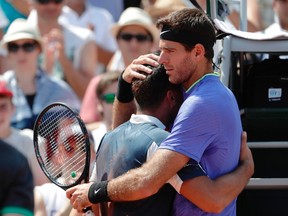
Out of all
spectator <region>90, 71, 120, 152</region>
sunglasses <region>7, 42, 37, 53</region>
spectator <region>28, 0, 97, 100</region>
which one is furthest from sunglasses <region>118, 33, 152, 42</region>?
sunglasses <region>7, 42, 37, 53</region>

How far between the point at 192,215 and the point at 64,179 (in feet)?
2.55

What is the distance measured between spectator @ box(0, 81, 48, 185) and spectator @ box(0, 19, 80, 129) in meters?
0.63

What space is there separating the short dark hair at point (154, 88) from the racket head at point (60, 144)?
16.4 inches

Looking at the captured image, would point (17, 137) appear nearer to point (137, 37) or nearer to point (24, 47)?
point (24, 47)

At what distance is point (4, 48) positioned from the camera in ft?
26.9

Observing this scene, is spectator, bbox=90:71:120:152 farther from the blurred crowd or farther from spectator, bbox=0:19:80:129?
spectator, bbox=0:19:80:129

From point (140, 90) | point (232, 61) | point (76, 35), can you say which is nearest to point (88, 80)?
point (76, 35)

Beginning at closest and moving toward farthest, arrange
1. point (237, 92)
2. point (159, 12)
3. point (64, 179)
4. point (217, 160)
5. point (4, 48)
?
point (217, 160)
point (64, 179)
point (237, 92)
point (4, 48)
point (159, 12)

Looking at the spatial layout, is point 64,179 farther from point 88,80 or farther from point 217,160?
point 88,80

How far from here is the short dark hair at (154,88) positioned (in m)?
4.46

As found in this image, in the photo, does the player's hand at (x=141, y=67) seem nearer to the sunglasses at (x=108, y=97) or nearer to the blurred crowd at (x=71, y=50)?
the blurred crowd at (x=71, y=50)

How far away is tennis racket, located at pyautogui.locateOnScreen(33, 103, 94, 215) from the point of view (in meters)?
4.80

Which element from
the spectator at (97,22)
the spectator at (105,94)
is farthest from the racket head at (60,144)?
the spectator at (97,22)

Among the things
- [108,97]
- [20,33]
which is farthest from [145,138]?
[20,33]
